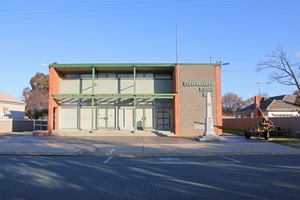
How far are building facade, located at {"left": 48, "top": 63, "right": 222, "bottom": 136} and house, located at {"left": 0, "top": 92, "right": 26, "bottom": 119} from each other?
1453 cm

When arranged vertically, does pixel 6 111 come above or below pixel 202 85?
below

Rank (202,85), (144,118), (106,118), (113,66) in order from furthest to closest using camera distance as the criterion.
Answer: (106,118) < (144,118) < (113,66) < (202,85)

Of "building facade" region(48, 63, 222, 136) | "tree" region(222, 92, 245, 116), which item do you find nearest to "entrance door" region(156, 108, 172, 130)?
"building facade" region(48, 63, 222, 136)

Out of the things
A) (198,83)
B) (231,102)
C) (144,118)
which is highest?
(231,102)

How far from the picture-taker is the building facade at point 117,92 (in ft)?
113

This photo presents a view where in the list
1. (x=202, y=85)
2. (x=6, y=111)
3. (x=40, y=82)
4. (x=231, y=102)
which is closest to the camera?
(x=202, y=85)

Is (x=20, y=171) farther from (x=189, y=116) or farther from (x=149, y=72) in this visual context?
(x=149, y=72)

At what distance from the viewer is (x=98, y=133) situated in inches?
1288

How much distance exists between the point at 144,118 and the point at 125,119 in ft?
6.88

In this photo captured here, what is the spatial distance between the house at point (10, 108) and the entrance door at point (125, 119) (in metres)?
19.7

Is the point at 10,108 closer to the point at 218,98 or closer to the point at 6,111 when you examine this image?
the point at 6,111

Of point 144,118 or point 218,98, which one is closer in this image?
point 218,98

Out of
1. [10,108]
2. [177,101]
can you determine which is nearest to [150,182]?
[177,101]

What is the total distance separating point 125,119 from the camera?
3631cm
